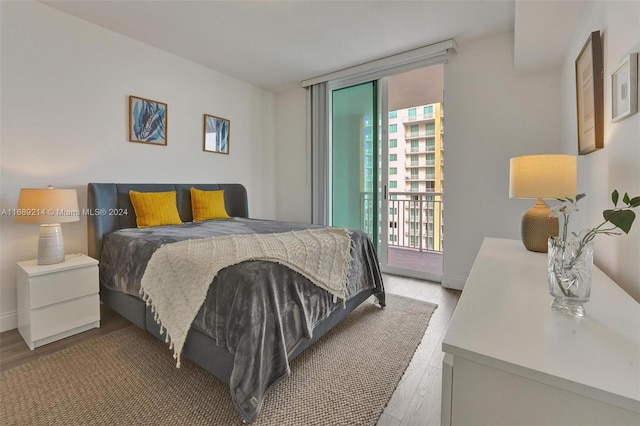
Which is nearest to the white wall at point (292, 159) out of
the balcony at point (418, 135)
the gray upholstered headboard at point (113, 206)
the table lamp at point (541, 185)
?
the gray upholstered headboard at point (113, 206)

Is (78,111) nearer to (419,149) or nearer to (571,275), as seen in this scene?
(571,275)

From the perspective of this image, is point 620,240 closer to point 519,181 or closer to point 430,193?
point 519,181

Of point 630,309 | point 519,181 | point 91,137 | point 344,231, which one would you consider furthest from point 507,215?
point 91,137

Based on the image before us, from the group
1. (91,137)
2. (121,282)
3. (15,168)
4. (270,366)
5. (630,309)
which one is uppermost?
(91,137)

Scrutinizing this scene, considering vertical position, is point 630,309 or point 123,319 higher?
point 630,309

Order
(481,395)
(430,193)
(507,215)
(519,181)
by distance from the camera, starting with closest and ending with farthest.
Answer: (481,395) → (519,181) → (507,215) → (430,193)

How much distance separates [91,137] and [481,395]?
3417 mm

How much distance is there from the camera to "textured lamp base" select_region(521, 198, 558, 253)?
5.52 feet

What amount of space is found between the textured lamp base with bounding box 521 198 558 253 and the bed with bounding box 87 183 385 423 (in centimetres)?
111

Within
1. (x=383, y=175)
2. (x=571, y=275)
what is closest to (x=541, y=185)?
(x=571, y=275)

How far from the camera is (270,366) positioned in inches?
55.4

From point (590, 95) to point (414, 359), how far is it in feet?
6.03

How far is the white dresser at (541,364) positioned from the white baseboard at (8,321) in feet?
10.4

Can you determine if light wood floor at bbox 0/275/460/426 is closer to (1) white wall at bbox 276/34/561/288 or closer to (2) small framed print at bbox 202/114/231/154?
(1) white wall at bbox 276/34/561/288
